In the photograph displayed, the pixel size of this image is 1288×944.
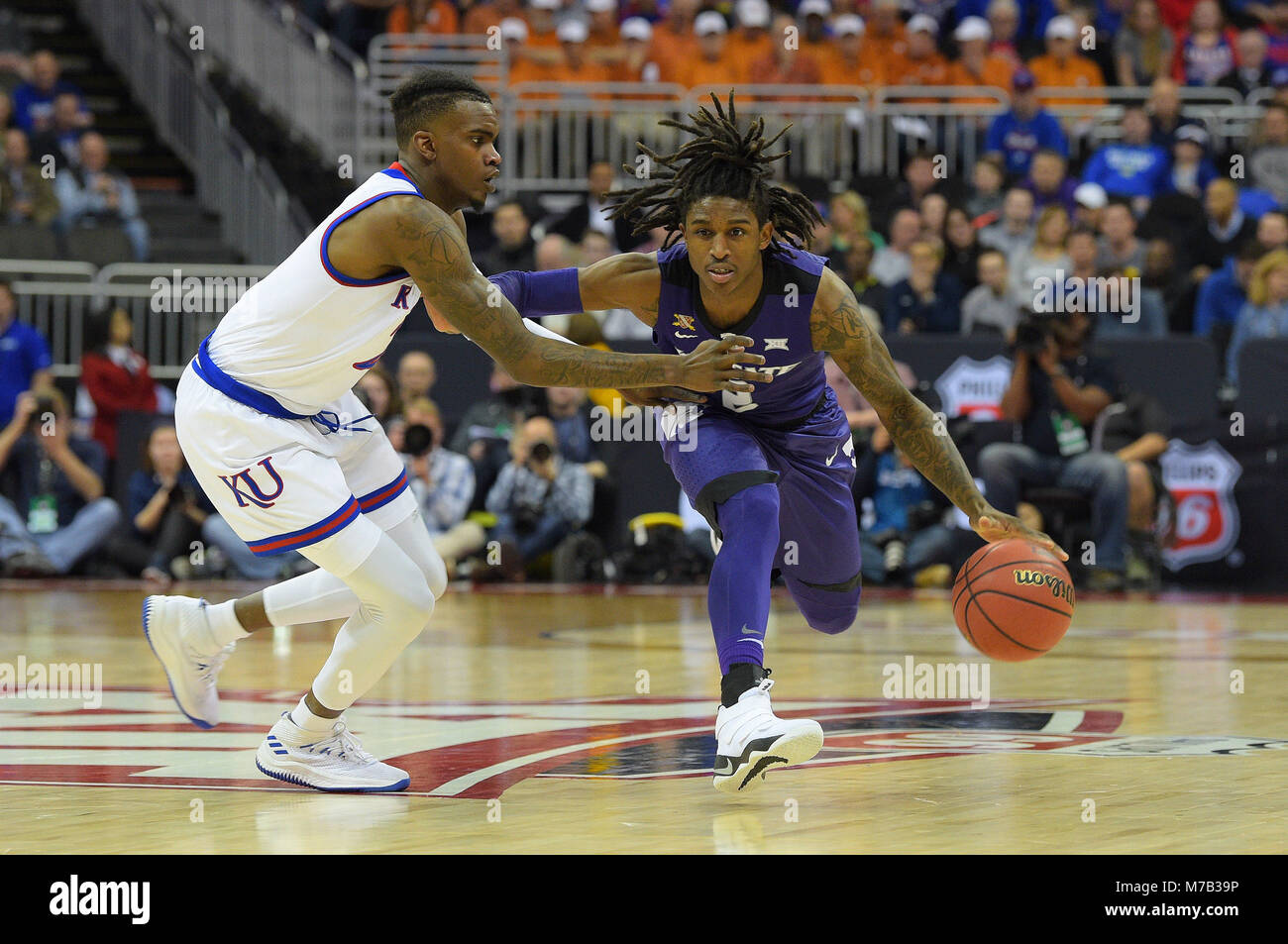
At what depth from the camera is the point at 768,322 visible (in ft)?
18.3

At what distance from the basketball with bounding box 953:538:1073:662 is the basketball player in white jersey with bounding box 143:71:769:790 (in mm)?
1339

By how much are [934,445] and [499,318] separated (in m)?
1.53

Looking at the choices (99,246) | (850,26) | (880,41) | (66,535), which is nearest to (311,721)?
(66,535)

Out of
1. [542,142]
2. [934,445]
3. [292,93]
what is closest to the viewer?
[934,445]

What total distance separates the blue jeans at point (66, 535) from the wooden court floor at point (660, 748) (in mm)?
2776

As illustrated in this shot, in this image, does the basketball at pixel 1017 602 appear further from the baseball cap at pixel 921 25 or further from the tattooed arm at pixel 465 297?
the baseball cap at pixel 921 25

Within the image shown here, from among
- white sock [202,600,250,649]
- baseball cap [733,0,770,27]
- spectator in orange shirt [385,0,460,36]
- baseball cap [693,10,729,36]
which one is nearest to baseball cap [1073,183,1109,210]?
baseball cap [733,0,770,27]

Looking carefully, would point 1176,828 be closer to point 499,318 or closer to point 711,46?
point 499,318

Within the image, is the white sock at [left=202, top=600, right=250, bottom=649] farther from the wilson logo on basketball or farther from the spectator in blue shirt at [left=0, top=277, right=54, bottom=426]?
the spectator in blue shirt at [left=0, top=277, right=54, bottom=426]


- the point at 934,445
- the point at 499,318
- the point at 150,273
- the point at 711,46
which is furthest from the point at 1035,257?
the point at 499,318

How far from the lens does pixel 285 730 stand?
17.8 ft

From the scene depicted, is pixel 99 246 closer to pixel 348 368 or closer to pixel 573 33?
pixel 573 33

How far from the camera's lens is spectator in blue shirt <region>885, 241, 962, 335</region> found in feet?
45.1

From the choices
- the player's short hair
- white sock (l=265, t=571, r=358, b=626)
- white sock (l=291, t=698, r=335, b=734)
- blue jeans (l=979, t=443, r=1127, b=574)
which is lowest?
white sock (l=291, t=698, r=335, b=734)
